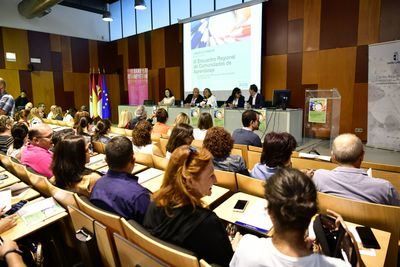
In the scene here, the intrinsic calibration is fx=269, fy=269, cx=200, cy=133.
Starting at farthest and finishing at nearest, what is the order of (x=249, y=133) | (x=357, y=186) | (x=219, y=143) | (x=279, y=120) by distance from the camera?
(x=279, y=120)
(x=249, y=133)
(x=219, y=143)
(x=357, y=186)

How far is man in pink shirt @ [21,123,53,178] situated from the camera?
246 centimetres

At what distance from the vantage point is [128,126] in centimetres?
504

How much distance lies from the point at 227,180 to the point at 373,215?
980 mm

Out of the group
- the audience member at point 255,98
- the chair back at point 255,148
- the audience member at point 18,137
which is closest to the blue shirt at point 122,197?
the chair back at point 255,148

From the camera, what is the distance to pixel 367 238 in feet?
4.23

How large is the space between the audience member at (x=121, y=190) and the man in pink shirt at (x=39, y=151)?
1.13 metres

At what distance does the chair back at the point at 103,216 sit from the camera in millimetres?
1300

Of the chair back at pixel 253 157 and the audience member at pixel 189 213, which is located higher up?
the audience member at pixel 189 213

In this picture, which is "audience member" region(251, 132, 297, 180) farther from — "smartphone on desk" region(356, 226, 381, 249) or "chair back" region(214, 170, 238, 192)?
"smartphone on desk" region(356, 226, 381, 249)

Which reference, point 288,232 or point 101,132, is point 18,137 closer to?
point 101,132

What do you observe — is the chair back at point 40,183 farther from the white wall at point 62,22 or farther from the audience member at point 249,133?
the white wall at point 62,22

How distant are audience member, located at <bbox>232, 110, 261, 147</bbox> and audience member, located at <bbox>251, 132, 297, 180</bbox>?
124 cm

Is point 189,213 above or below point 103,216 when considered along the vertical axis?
above

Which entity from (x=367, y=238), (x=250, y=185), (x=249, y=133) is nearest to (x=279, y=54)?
(x=249, y=133)
